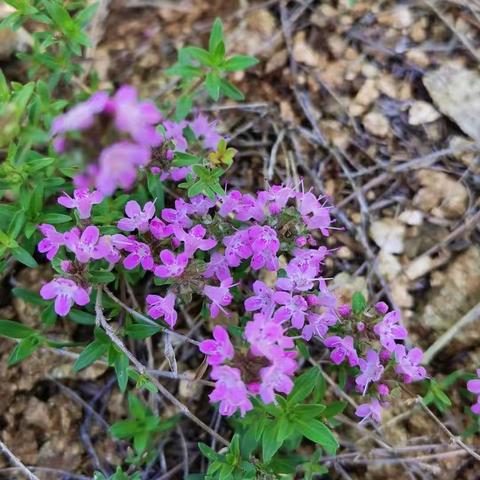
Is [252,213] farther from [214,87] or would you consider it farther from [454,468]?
[454,468]

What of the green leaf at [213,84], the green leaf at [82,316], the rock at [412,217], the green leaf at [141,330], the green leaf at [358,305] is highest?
the green leaf at [213,84]

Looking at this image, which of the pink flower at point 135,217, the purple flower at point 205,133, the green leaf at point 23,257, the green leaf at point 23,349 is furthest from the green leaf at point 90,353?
the purple flower at point 205,133

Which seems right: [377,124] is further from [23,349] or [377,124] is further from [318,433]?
[23,349]

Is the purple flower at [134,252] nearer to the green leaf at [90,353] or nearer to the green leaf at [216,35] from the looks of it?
the green leaf at [90,353]

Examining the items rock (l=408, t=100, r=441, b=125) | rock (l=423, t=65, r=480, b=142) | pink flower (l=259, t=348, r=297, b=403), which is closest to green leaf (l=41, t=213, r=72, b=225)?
pink flower (l=259, t=348, r=297, b=403)

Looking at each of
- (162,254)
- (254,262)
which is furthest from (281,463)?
(162,254)

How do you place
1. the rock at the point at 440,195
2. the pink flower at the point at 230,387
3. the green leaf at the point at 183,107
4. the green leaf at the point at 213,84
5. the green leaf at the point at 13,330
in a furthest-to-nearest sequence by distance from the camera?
1. the rock at the point at 440,195
2. the green leaf at the point at 183,107
3. the green leaf at the point at 213,84
4. the green leaf at the point at 13,330
5. the pink flower at the point at 230,387
